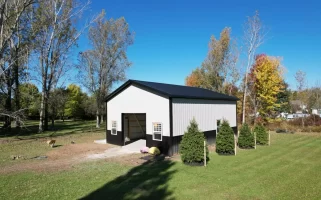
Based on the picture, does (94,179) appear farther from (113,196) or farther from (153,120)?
(153,120)

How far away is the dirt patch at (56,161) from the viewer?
381 inches

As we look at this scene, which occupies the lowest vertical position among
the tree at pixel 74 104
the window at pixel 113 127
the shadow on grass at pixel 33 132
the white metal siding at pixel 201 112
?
the shadow on grass at pixel 33 132

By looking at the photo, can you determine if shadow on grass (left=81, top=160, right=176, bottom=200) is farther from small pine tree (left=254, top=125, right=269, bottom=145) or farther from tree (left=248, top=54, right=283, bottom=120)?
tree (left=248, top=54, right=283, bottom=120)

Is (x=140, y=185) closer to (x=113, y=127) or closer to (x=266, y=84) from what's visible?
(x=113, y=127)

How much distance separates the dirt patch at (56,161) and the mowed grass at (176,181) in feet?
2.61

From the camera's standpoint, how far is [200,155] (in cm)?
991

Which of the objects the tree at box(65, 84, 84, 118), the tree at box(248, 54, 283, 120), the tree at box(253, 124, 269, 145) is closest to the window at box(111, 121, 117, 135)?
the tree at box(253, 124, 269, 145)

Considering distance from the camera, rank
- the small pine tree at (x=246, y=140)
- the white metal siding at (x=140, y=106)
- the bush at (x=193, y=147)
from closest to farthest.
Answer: the bush at (x=193, y=147) → the white metal siding at (x=140, y=106) → the small pine tree at (x=246, y=140)

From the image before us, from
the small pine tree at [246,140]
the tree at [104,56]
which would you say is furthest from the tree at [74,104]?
the small pine tree at [246,140]

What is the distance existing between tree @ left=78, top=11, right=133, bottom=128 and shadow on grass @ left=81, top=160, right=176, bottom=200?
69.5 feet

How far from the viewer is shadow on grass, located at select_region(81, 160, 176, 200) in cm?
644

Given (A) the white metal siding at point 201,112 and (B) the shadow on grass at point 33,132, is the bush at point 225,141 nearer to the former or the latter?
(A) the white metal siding at point 201,112

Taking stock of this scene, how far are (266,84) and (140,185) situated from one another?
25174 millimetres

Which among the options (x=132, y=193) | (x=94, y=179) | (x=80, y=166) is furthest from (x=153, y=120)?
(x=132, y=193)
